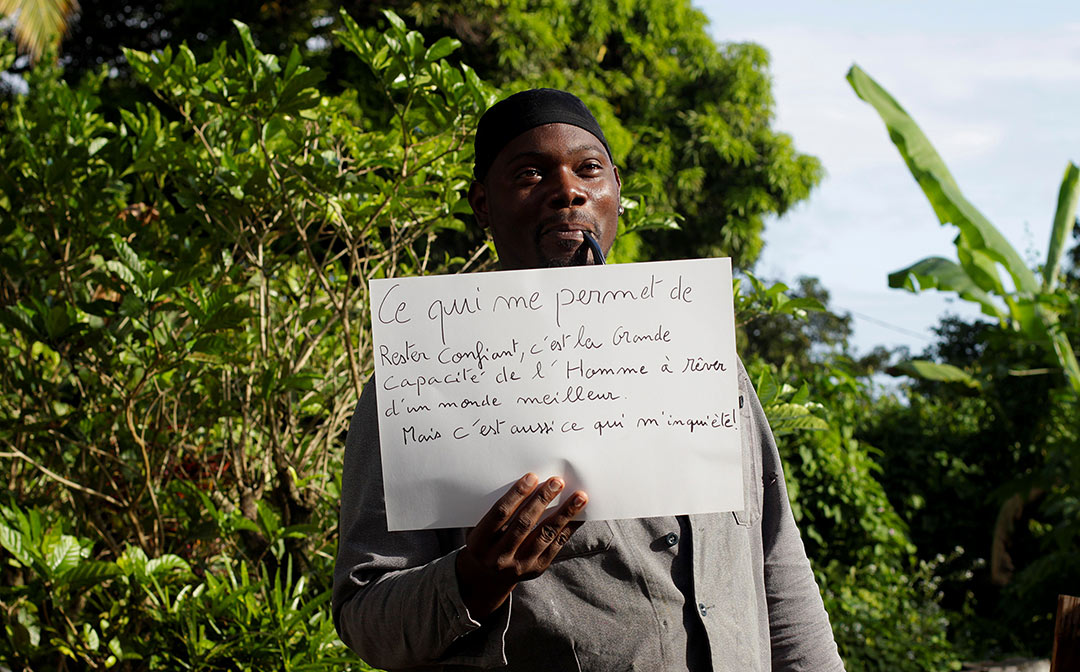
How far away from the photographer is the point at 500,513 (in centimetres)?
107

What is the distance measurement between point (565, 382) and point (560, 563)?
24cm

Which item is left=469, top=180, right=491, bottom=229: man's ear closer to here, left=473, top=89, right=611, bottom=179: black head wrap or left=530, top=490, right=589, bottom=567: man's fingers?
left=473, top=89, right=611, bottom=179: black head wrap

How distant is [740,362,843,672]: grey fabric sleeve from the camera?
1.47m

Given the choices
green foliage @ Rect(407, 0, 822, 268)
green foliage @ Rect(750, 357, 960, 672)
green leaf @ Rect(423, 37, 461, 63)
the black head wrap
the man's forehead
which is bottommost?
Answer: green foliage @ Rect(750, 357, 960, 672)

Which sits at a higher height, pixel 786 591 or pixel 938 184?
pixel 938 184

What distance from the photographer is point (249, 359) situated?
281 cm

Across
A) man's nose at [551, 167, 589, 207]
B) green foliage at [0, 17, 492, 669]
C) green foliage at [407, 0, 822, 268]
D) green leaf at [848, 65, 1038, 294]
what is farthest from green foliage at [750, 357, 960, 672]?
green foliage at [407, 0, 822, 268]

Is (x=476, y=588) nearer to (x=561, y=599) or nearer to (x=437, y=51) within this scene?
(x=561, y=599)

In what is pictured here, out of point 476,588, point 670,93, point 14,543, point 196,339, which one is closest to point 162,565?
point 14,543

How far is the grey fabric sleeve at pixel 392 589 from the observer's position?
112 cm

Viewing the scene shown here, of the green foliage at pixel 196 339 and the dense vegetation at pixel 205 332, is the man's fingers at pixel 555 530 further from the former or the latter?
the green foliage at pixel 196 339

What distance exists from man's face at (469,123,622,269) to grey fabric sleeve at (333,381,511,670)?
0.30 m

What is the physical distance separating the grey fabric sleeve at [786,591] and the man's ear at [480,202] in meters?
0.49

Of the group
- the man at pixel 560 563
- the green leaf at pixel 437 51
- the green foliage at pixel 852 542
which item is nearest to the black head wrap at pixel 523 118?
the man at pixel 560 563
